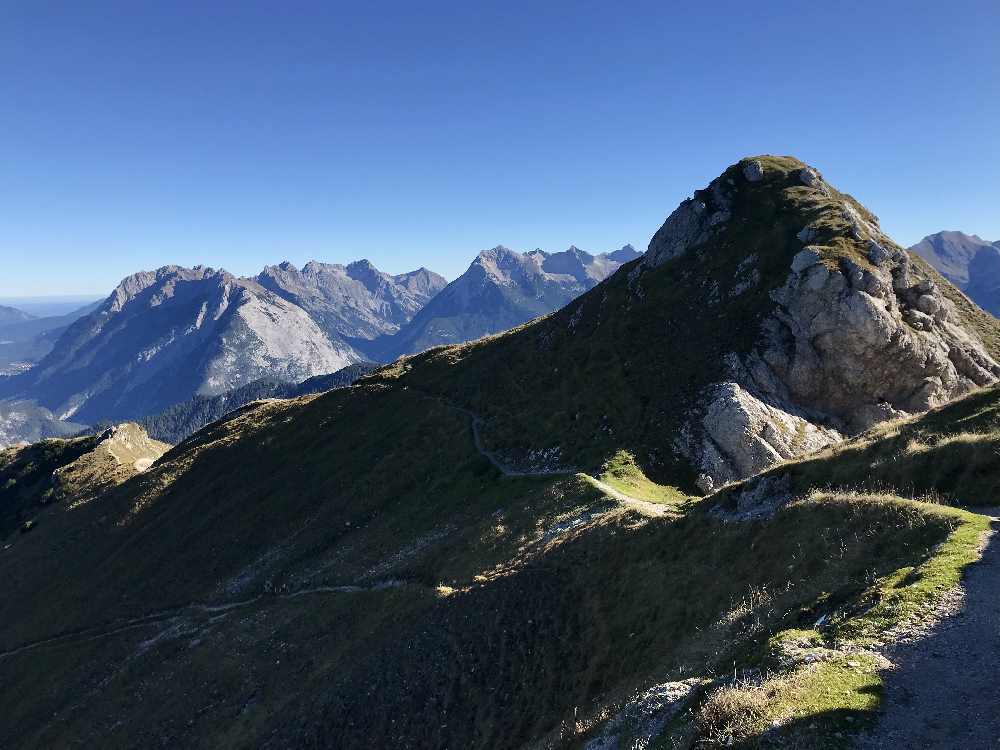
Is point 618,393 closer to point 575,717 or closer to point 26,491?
point 575,717

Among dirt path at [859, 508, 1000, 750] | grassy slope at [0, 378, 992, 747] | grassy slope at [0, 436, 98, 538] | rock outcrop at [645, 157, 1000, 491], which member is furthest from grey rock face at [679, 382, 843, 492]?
grassy slope at [0, 436, 98, 538]

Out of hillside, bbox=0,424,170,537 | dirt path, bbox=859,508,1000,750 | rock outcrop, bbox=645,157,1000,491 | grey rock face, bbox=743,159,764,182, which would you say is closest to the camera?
dirt path, bbox=859,508,1000,750

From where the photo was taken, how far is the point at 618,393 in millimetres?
70438

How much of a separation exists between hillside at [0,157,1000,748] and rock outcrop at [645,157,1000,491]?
1.11 ft

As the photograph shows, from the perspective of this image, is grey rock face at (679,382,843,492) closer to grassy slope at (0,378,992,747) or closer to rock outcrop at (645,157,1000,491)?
rock outcrop at (645,157,1000,491)

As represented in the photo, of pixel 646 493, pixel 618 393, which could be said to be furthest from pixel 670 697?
pixel 618 393

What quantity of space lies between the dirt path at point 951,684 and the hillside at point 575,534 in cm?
60

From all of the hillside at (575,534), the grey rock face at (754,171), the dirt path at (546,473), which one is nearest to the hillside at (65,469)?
the hillside at (575,534)

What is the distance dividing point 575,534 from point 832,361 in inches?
1662

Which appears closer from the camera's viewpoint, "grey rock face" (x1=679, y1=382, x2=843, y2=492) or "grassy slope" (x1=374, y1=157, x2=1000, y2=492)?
"grey rock face" (x1=679, y1=382, x2=843, y2=492)

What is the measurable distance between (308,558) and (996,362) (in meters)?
87.5

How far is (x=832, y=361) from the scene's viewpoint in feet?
213

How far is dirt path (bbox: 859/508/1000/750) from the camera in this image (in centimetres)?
1233

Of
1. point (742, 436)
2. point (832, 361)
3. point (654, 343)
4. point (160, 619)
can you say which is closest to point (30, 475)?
point (160, 619)
